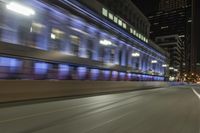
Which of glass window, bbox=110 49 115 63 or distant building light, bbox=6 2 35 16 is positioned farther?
glass window, bbox=110 49 115 63

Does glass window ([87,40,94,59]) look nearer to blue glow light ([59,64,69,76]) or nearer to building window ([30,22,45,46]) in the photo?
blue glow light ([59,64,69,76])

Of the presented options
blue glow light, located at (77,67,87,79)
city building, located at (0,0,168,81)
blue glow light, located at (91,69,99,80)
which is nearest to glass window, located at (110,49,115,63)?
city building, located at (0,0,168,81)

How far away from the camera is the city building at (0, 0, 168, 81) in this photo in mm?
23266

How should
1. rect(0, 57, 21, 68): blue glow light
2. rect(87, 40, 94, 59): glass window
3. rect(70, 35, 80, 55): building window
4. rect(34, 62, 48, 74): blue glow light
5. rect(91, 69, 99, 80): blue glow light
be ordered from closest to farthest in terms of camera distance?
rect(0, 57, 21, 68): blue glow light < rect(34, 62, 48, 74): blue glow light < rect(70, 35, 80, 55): building window < rect(91, 69, 99, 80): blue glow light < rect(87, 40, 94, 59): glass window

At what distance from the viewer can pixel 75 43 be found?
3622 centimetres

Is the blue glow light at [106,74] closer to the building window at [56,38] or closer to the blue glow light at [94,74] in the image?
the blue glow light at [94,74]

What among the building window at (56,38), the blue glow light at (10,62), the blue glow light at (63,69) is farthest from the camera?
the blue glow light at (63,69)

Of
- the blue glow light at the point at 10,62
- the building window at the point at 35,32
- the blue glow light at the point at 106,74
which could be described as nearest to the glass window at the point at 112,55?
the blue glow light at the point at 106,74

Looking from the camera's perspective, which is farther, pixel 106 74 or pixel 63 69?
pixel 106 74

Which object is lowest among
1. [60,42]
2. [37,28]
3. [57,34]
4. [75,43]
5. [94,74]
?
[94,74]

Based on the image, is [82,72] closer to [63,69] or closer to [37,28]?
[63,69]

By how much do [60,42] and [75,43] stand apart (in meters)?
3.82

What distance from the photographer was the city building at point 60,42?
23266 mm

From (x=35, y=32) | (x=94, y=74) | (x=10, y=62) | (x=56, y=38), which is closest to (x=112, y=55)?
(x=94, y=74)
